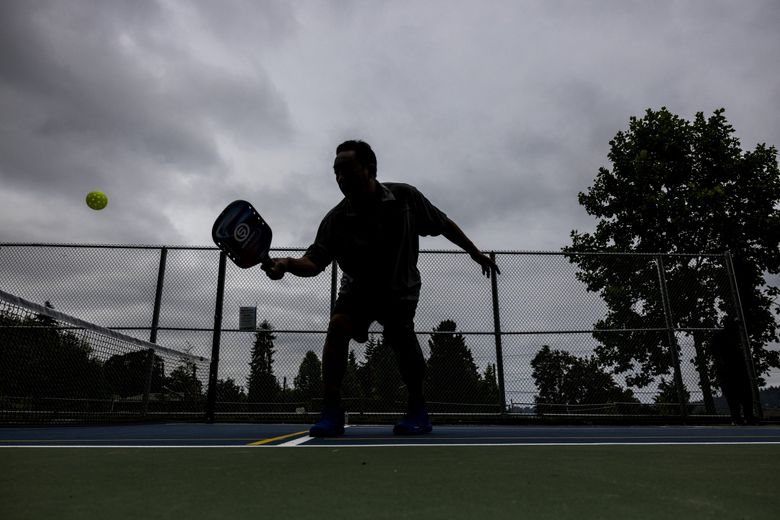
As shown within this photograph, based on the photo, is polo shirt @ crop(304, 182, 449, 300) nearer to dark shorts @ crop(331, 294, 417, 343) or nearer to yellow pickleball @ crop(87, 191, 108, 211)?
dark shorts @ crop(331, 294, 417, 343)

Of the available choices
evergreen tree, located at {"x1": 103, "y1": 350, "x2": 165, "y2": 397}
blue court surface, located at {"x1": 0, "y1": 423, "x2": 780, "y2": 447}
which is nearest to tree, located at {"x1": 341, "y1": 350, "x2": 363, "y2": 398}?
evergreen tree, located at {"x1": 103, "y1": 350, "x2": 165, "y2": 397}

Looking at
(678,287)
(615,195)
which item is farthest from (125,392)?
(615,195)

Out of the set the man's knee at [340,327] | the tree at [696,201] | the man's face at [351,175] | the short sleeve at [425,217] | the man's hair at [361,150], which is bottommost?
the man's knee at [340,327]

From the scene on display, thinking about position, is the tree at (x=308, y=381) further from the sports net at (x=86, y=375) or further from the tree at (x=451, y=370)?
the tree at (x=451, y=370)

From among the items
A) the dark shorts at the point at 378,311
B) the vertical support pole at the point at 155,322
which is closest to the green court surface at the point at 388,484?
the dark shorts at the point at 378,311

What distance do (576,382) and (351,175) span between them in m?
5.64

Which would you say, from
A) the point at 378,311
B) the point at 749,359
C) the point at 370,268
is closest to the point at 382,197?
the point at 370,268

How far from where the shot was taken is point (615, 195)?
17.0 meters

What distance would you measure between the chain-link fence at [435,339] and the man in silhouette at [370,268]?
12.2 feet

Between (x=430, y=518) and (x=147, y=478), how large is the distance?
3.25 ft

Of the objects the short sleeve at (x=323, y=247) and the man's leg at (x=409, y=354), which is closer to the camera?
the man's leg at (x=409, y=354)

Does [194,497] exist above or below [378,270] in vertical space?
below

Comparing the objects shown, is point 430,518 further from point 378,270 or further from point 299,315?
point 299,315

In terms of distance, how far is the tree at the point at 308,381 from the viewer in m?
7.14
